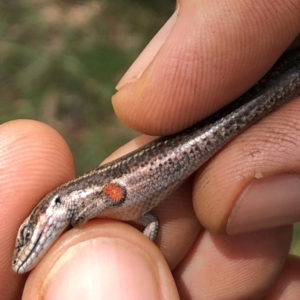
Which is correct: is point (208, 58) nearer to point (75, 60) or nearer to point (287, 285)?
point (287, 285)

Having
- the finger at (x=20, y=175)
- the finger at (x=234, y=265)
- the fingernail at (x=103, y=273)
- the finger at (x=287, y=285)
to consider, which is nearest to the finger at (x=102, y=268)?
the fingernail at (x=103, y=273)

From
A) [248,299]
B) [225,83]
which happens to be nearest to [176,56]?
[225,83]

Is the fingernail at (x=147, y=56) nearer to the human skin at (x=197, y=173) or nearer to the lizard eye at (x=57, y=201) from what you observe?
the human skin at (x=197, y=173)

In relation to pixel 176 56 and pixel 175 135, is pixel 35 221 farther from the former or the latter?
pixel 176 56

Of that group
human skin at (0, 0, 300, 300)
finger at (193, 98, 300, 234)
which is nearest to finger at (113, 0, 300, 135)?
human skin at (0, 0, 300, 300)

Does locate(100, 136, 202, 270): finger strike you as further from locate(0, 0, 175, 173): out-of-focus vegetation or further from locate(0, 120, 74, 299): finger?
locate(0, 0, 175, 173): out-of-focus vegetation

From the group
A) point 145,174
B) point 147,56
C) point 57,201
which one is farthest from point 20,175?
point 147,56
